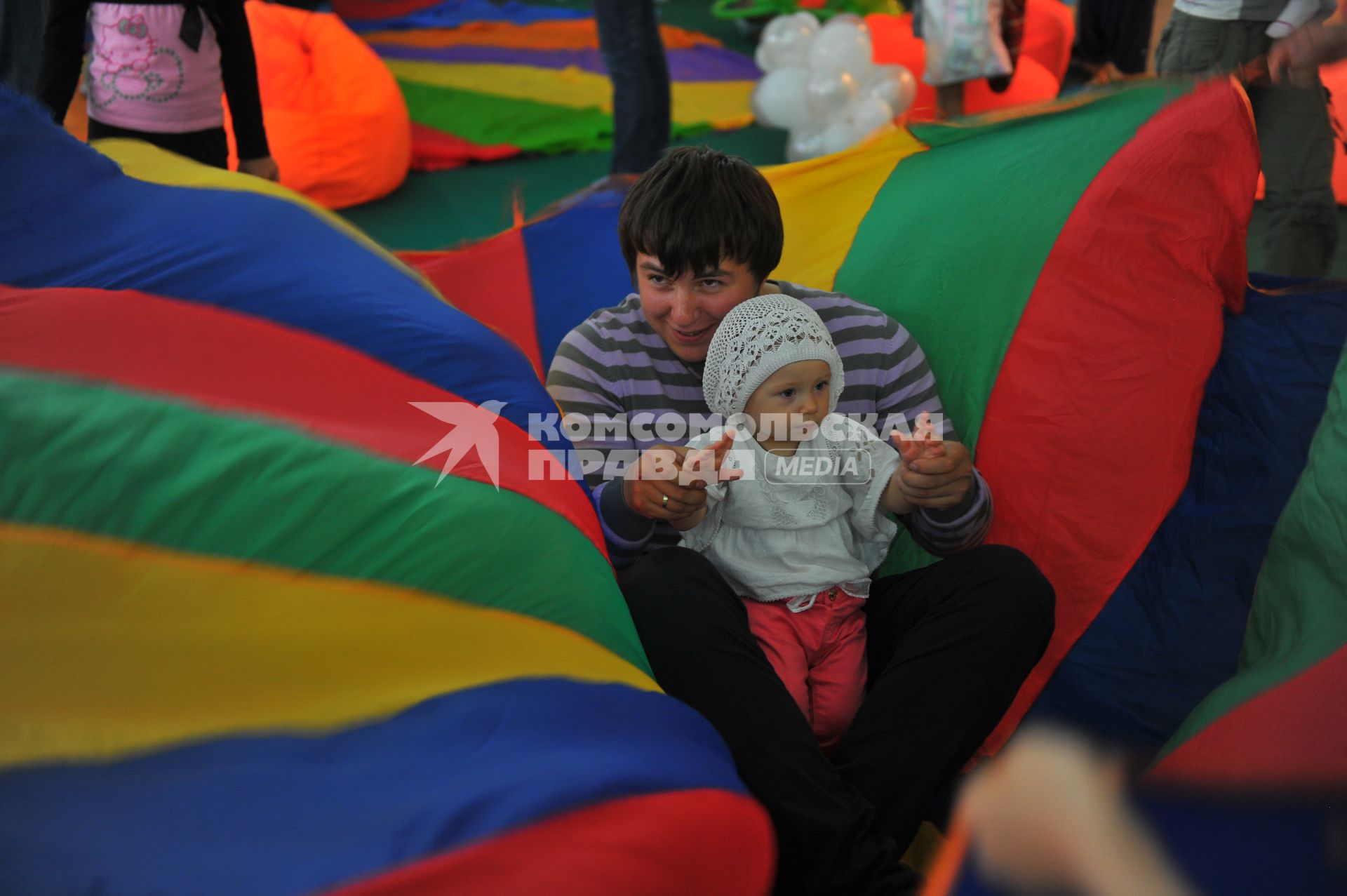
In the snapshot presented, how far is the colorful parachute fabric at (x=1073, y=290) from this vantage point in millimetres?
1328

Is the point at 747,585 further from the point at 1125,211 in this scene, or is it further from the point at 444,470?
the point at 1125,211

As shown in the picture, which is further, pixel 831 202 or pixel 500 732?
pixel 831 202

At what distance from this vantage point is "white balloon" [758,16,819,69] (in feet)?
12.3

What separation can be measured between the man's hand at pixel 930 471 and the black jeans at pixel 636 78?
1645mm

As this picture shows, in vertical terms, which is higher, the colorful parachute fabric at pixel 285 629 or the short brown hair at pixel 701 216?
the short brown hair at pixel 701 216

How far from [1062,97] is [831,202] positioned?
335 millimetres

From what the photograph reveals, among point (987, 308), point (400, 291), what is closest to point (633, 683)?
point (400, 291)

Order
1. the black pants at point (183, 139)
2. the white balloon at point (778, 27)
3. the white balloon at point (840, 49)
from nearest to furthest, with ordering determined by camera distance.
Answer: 1. the black pants at point (183, 139)
2. the white balloon at point (840, 49)
3. the white balloon at point (778, 27)

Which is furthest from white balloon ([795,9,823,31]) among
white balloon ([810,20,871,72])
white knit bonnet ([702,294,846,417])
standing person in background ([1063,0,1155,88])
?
white knit bonnet ([702,294,846,417])

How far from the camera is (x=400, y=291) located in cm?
132

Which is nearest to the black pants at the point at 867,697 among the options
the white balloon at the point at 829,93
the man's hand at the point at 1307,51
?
the man's hand at the point at 1307,51

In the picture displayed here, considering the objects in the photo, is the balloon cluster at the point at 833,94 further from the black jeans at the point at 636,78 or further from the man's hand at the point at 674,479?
the man's hand at the point at 674,479

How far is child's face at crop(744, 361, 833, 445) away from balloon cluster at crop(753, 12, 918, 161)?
2200mm

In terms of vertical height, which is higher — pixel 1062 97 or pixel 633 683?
pixel 1062 97
